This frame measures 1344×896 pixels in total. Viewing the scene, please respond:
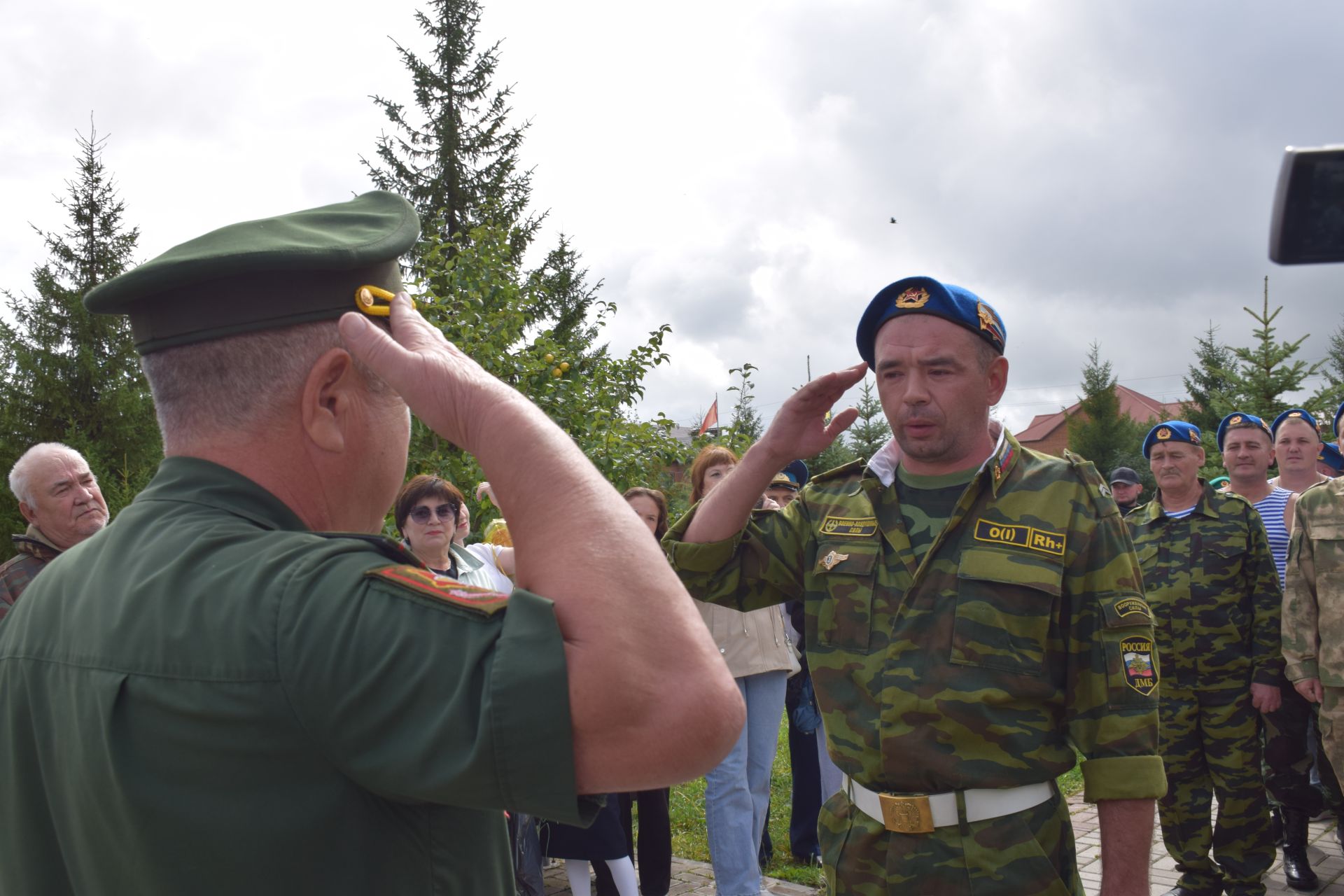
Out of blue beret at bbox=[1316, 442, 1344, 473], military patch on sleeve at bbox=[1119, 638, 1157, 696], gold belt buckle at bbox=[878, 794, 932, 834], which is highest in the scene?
blue beret at bbox=[1316, 442, 1344, 473]

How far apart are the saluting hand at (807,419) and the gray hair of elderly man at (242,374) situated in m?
1.61

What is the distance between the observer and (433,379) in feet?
3.99

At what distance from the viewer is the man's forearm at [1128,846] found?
93.7 inches

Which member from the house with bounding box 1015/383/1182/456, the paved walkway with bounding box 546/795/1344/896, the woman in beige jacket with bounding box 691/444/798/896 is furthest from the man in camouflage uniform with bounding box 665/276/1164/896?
the house with bounding box 1015/383/1182/456

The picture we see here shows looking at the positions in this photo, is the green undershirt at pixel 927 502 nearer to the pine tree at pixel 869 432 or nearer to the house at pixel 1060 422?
the pine tree at pixel 869 432

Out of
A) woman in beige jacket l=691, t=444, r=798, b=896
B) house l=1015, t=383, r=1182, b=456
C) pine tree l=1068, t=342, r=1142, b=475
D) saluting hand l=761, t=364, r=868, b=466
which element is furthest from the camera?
house l=1015, t=383, r=1182, b=456

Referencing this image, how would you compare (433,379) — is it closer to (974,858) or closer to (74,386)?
(974,858)

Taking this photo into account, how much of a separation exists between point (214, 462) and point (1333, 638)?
18.7 feet

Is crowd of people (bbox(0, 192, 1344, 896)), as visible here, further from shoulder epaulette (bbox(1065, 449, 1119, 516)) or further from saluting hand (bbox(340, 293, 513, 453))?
shoulder epaulette (bbox(1065, 449, 1119, 516))

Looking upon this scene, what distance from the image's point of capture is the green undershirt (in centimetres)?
276

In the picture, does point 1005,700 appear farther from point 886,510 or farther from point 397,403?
point 397,403

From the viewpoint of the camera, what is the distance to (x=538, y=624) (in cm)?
105

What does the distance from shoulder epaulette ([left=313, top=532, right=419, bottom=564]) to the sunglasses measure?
4.22 m

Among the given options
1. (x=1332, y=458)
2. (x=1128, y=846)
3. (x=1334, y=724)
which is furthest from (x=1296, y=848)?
(x=1128, y=846)
